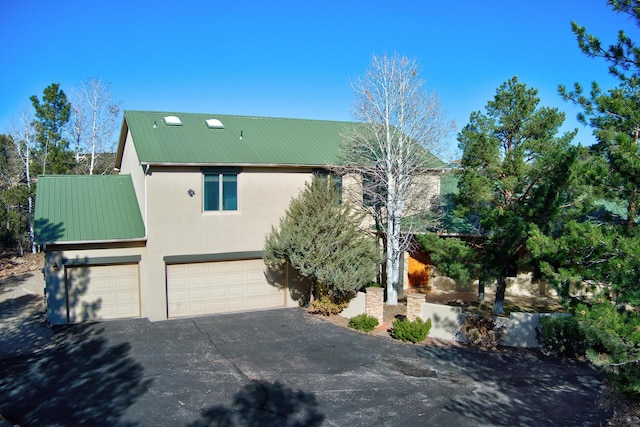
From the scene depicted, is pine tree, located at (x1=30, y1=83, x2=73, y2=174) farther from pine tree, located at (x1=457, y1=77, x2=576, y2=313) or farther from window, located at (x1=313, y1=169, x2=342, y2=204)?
pine tree, located at (x1=457, y1=77, x2=576, y2=313)

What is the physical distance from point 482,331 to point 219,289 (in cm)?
892

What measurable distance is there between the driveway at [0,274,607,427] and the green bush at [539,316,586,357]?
48cm

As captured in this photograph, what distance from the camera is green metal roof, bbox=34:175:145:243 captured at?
15.5m

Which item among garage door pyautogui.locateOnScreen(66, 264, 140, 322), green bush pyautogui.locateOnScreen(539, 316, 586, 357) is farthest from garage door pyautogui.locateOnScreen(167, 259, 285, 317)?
green bush pyautogui.locateOnScreen(539, 316, 586, 357)

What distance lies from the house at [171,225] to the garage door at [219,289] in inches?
1.4

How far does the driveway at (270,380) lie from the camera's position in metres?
9.30

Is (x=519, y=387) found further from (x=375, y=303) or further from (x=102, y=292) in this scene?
(x=102, y=292)

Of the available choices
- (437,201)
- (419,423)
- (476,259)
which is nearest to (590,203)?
(476,259)

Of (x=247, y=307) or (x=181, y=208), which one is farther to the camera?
(x=247, y=307)

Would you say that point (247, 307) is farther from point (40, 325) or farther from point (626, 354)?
point (626, 354)

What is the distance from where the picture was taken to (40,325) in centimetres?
1577

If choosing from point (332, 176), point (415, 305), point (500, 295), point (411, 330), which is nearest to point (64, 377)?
point (411, 330)

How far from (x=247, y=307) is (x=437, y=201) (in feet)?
26.7

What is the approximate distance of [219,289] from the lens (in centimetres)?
1711
